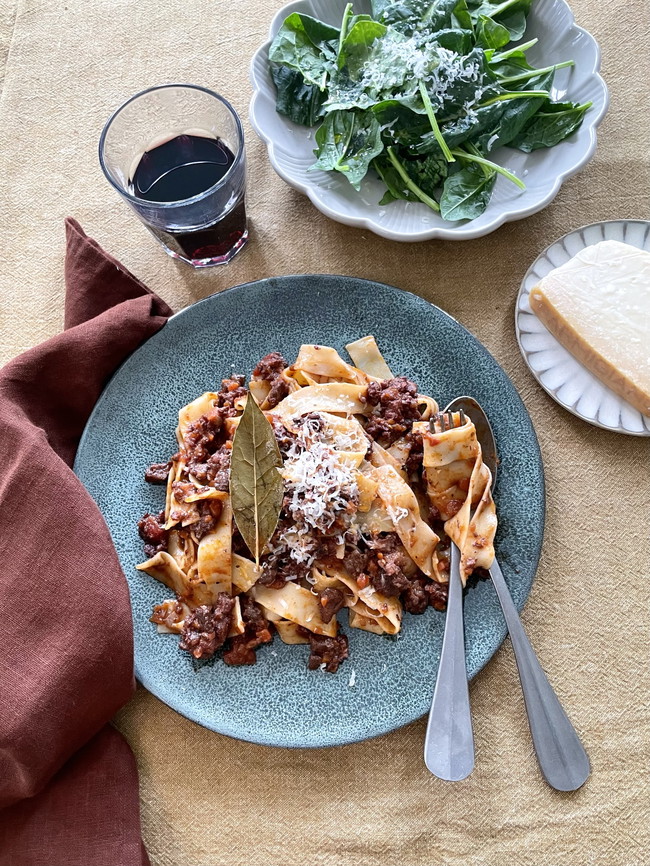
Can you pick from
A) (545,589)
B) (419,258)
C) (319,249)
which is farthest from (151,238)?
(545,589)

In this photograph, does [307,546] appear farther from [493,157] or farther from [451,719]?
[493,157]

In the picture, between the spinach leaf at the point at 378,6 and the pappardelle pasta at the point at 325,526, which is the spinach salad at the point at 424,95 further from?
the pappardelle pasta at the point at 325,526

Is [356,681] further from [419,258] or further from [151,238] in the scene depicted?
[151,238]

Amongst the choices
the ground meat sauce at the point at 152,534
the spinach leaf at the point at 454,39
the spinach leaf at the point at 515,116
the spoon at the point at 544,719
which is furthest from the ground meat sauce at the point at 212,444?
the spinach leaf at the point at 454,39

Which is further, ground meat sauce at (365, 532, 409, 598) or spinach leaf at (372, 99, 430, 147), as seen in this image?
spinach leaf at (372, 99, 430, 147)

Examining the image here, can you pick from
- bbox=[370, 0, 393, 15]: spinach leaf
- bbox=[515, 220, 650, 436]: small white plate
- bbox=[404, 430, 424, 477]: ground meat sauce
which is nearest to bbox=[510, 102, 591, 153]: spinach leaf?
bbox=[515, 220, 650, 436]: small white plate

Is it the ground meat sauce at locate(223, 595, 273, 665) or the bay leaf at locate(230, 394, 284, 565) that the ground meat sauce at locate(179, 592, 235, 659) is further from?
the bay leaf at locate(230, 394, 284, 565)
